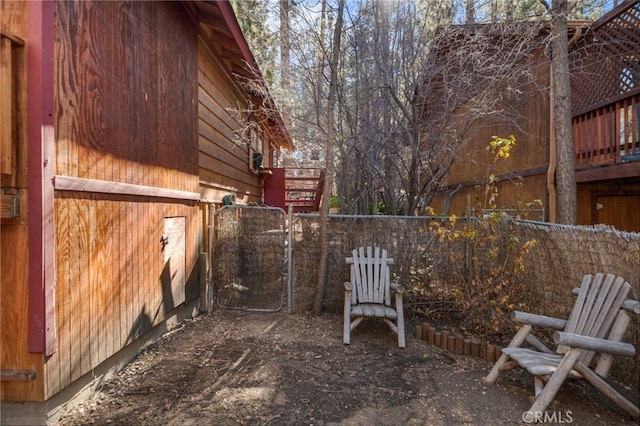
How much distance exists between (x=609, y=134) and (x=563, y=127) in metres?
1.23

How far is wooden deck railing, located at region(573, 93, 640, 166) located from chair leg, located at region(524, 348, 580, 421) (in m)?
4.96

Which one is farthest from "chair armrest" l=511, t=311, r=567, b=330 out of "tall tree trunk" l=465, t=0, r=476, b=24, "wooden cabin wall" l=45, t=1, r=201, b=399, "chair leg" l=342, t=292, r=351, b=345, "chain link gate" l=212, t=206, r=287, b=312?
"tall tree trunk" l=465, t=0, r=476, b=24

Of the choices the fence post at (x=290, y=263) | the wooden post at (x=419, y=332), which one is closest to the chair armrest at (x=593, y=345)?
the wooden post at (x=419, y=332)

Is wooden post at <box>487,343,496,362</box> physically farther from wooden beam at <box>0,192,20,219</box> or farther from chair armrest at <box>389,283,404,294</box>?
wooden beam at <box>0,192,20,219</box>

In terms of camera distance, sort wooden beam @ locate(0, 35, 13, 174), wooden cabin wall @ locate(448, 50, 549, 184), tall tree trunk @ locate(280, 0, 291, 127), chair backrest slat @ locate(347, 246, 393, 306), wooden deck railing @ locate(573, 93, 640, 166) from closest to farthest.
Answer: wooden beam @ locate(0, 35, 13, 174) → chair backrest slat @ locate(347, 246, 393, 306) → tall tree trunk @ locate(280, 0, 291, 127) → wooden deck railing @ locate(573, 93, 640, 166) → wooden cabin wall @ locate(448, 50, 549, 184)

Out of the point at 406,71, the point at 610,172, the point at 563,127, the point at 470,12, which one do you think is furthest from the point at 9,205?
the point at 610,172

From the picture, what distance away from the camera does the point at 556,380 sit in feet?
7.73

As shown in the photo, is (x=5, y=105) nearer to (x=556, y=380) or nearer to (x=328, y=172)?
(x=328, y=172)

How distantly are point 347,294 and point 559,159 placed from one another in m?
4.51

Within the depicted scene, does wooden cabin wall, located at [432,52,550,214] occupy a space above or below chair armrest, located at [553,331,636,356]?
above

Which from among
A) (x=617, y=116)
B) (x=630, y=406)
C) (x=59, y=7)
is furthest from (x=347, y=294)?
(x=617, y=116)

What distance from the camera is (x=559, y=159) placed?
231 inches

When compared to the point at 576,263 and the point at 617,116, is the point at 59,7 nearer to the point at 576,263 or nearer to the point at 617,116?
the point at 576,263

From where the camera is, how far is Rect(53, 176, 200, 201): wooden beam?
2.32 meters
